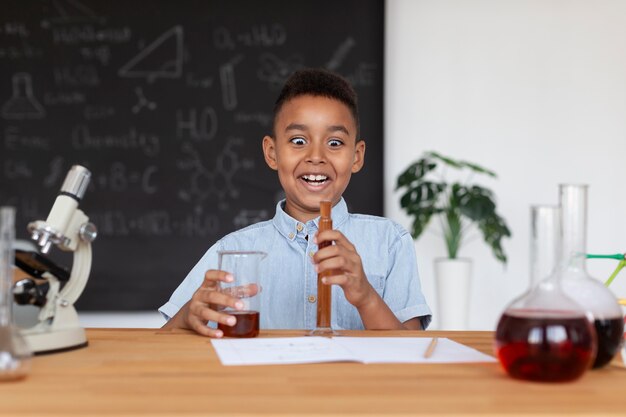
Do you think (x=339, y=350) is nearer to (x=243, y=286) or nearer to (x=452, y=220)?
(x=243, y=286)

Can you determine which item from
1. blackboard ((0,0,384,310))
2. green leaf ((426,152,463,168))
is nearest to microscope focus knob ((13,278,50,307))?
blackboard ((0,0,384,310))

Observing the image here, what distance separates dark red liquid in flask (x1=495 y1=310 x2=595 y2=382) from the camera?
2.68ft

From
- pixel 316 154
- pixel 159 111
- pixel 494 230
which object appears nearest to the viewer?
pixel 316 154

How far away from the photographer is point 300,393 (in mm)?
764

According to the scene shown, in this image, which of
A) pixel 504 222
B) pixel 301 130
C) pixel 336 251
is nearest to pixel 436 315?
pixel 504 222

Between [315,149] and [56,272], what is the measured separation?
34.3 inches

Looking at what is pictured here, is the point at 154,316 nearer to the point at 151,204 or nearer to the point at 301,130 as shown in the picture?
the point at 151,204

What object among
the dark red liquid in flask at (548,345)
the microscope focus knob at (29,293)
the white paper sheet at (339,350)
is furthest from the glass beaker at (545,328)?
the microscope focus knob at (29,293)

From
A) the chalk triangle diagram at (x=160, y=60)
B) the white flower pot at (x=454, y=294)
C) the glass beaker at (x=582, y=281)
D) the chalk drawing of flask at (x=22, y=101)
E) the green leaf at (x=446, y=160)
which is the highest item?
the chalk triangle diagram at (x=160, y=60)

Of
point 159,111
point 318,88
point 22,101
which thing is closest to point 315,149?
point 318,88

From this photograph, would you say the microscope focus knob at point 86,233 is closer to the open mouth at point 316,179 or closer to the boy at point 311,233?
the boy at point 311,233

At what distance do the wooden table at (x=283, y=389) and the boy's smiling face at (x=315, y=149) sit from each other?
0.89 metres

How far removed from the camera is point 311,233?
1.88 meters

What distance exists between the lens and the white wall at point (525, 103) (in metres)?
3.91
